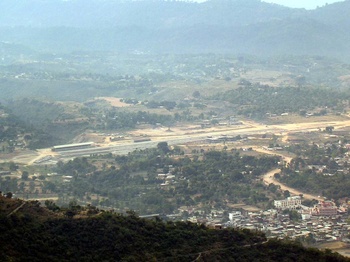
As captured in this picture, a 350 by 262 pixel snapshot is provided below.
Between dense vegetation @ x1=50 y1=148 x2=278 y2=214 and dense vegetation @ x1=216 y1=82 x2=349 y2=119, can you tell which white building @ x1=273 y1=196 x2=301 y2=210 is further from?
dense vegetation @ x1=216 y1=82 x2=349 y2=119

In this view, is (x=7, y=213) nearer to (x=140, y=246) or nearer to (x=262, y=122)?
(x=140, y=246)

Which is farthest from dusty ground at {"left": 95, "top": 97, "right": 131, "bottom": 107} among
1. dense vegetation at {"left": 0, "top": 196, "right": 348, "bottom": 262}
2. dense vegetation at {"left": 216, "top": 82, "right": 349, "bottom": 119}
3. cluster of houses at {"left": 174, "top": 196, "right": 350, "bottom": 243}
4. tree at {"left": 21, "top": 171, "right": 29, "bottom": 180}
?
dense vegetation at {"left": 0, "top": 196, "right": 348, "bottom": 262}

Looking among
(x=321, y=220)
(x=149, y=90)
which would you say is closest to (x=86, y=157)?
(x=321, y=220)

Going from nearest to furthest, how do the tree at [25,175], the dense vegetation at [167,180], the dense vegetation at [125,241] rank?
the dense vegetation at [125,241] → the dense vegetation at [167,180] → the tree at [25,175]

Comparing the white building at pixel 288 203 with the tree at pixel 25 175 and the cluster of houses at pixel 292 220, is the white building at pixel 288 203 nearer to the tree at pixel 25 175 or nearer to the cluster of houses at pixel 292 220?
the cluster of houses at pixel 292 220

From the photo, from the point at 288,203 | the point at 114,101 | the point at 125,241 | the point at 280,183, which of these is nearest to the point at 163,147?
the point at 280,183

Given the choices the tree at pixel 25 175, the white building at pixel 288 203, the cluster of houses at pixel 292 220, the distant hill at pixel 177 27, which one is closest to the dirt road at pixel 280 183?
the white building at pixel 288 203
